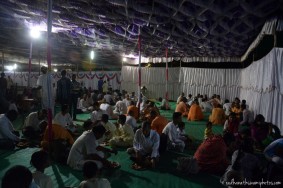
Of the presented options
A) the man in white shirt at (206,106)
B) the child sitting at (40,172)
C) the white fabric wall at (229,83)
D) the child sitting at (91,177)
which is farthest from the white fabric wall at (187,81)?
the child sitting at (40,172)

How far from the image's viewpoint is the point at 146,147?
5.63 m

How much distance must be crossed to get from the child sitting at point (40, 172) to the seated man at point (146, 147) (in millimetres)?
2464

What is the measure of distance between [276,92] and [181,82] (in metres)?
12.9

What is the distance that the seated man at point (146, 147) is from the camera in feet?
17.9

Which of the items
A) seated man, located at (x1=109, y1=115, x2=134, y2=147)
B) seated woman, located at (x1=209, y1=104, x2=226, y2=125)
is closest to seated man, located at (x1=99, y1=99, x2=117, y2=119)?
seated man, located at (x1=109, y1=115, x2=134, y2=147)

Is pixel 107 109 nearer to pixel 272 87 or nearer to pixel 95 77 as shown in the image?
pixel 272 87

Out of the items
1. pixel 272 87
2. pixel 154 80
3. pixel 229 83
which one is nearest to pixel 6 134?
pixel 272 87

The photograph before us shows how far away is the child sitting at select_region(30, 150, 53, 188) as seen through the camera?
10.3 ft

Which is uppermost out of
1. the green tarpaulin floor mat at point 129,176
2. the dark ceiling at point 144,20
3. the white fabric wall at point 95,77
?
the dark ceiling at point 144,20

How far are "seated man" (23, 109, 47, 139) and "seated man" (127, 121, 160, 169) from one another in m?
2.93

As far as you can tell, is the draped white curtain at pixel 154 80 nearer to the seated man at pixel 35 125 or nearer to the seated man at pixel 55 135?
the seated man at pixel 35 125

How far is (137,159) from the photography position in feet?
17.9

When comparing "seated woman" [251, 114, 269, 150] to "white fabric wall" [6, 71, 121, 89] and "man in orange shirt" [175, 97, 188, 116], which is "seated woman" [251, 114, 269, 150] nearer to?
"man in orange shirt" [175, 97, 188, 116]

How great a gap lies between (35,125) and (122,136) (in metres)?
2.53
